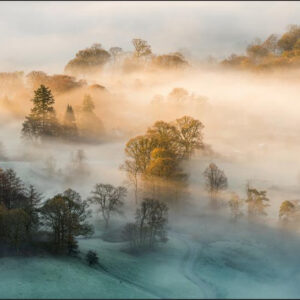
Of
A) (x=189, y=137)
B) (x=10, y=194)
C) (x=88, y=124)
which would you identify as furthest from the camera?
(x=88, y=124)

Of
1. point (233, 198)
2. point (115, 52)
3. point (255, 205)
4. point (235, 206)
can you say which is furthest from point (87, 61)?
point (255, 205)

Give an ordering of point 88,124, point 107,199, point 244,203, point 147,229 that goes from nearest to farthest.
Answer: point 147,229, point 107,199, point 244,203, point 88,124

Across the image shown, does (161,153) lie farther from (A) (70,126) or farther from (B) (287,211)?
(A) (70,126)

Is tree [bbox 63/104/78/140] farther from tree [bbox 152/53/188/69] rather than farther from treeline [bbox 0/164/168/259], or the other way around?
tree [bbox 152/53/188/69]

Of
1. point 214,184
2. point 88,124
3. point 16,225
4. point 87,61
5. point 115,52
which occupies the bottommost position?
point 16,225

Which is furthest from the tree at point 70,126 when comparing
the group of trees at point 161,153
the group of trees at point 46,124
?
the group of trees at point 161,153

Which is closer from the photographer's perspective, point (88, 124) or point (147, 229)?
point (147, 229)

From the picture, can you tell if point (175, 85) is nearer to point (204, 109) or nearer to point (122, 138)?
point (204, 109)

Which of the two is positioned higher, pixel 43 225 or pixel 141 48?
pixel 141 48
